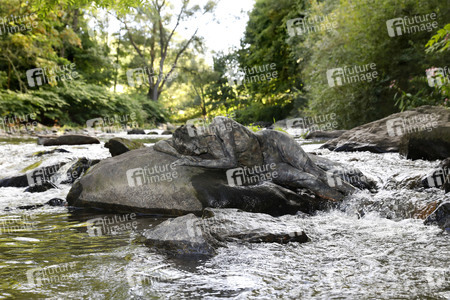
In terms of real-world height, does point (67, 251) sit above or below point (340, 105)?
below

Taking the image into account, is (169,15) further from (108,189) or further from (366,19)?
(108,189)

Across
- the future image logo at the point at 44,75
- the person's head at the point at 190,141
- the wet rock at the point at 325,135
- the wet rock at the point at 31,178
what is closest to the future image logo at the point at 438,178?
the person's head at the point at 190,141

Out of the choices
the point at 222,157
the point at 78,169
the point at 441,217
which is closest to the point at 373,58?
the point at 222,157

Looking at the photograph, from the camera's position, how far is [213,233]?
3.64 metres

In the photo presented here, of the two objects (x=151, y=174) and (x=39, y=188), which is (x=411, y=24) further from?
(x=39, y=188)

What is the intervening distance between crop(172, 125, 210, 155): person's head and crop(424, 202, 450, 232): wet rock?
306 centimetres

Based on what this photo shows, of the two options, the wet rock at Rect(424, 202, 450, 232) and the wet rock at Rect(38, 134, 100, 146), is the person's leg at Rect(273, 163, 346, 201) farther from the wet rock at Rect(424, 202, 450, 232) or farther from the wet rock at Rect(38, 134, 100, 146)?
the wet rock at Rect(38, 134, 100, 146)

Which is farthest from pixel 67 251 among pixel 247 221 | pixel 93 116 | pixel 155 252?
pixel 93 116

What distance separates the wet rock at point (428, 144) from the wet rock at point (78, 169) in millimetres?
6362

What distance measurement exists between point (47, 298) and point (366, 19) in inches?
550

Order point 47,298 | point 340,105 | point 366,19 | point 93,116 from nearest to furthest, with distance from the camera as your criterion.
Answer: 1. point 47,298
2. point 366,19
3. point 340,105
4. point 93,116

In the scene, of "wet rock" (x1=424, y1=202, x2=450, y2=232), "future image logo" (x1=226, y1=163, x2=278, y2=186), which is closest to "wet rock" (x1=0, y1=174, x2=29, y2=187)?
"future image logo" (x1=226, y1=163, x2=278, y2=186)

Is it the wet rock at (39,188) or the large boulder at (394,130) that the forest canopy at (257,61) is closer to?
the large boulder at (394,130)

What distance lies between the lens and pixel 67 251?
3.43m
